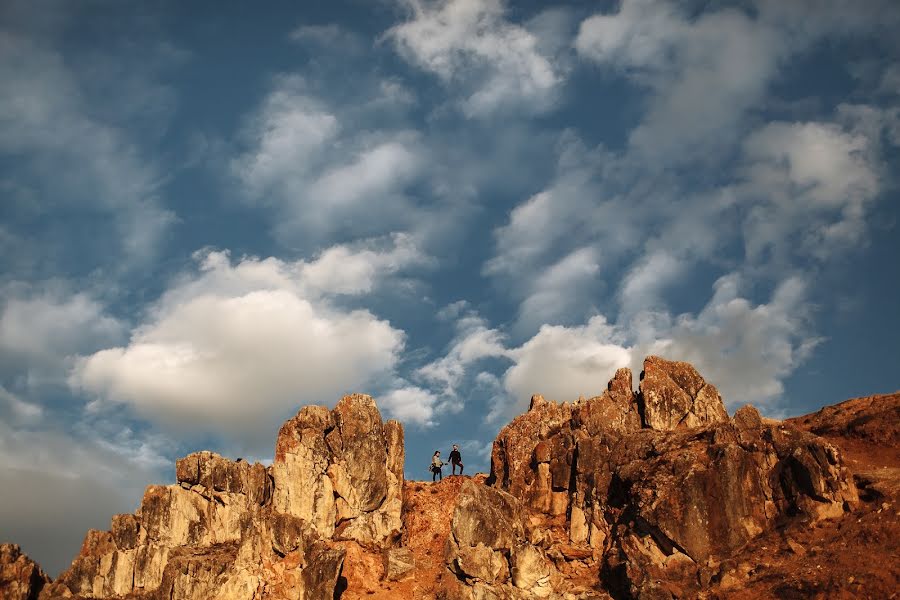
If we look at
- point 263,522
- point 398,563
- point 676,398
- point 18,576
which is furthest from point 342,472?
point 676,398

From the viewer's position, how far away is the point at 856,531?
50125mm

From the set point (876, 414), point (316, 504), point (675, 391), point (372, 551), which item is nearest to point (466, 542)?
point (372, 551)

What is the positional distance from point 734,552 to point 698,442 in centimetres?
878

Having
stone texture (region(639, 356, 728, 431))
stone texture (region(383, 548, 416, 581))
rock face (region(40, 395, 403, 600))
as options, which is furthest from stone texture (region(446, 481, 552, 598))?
stone texture (region(639, 356, 728, 431))

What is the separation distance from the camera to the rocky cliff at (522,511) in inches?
2105

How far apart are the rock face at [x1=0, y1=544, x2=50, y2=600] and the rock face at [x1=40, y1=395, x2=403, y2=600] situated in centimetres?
115

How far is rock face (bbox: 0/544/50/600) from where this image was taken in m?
60.5

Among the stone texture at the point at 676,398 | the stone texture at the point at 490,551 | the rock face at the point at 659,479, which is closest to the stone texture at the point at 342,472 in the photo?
the rock face at the point at 659,479

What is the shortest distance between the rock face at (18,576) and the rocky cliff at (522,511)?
0.15 m

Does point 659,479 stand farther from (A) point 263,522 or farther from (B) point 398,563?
(A) point 263,522

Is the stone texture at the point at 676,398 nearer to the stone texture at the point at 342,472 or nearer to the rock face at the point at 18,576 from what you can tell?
the stone texture at the point at 342,472

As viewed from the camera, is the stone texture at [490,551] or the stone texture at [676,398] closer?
the stone texture at [490,551]

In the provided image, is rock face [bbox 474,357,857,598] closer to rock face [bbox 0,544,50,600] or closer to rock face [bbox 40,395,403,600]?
rock face [bbox 40,395,403,600]

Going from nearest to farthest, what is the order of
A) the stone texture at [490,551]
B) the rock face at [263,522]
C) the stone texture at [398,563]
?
the stone texture at [490,551]
the rock face at [263,522]
the stone texture at [398,563]
